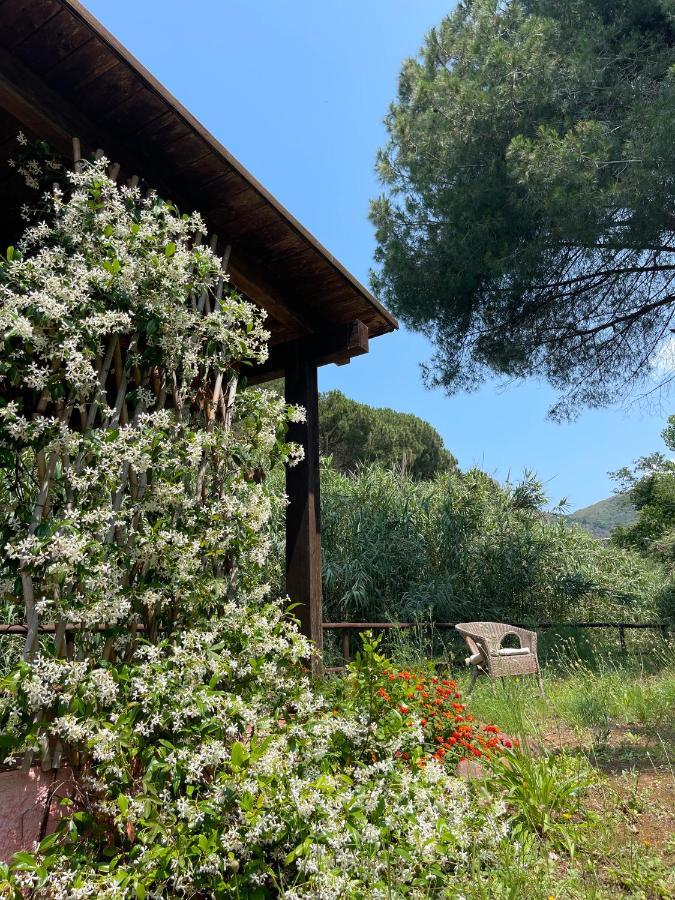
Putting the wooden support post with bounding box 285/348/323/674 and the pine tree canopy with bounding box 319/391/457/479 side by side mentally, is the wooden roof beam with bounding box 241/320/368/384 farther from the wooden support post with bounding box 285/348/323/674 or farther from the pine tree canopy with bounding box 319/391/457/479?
the pine tree canopy with bounding box 319/391/457/479

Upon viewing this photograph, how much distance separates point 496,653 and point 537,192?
14.3 ft

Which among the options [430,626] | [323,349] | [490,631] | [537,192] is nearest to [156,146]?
[323,349]

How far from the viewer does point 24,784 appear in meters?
1.78

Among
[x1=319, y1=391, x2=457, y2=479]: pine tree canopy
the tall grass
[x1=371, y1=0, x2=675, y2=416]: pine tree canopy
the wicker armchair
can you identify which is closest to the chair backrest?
the wicker armchair

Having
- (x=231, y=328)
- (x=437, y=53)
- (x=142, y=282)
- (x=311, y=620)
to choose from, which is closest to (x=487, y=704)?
(x=311, y=620)

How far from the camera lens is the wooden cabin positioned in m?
2.06

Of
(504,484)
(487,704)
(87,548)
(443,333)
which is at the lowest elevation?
(487,704)

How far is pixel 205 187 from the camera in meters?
2.68

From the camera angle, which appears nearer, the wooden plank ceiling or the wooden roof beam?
the wooden plank ceiling

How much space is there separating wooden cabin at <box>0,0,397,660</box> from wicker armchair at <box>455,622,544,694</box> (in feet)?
6.09

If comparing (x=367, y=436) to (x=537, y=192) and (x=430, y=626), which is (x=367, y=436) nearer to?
(x=430, y=626)

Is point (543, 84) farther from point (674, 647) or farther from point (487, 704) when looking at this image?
point (487, 704)

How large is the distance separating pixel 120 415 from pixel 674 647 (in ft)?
16.2

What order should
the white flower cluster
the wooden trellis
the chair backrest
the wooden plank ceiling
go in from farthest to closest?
the chair backrest
the wooden plank ceiling
the wooden trellis
the white flower cluster
